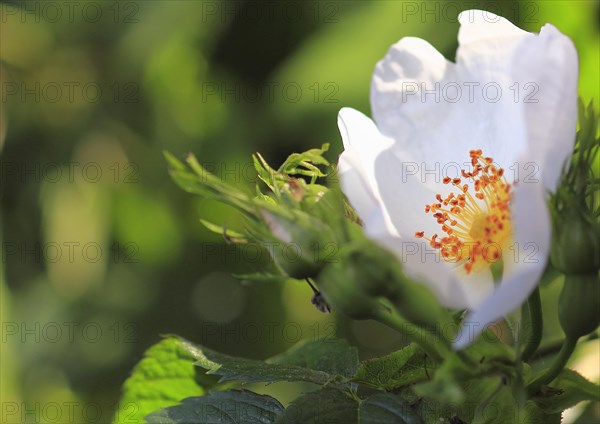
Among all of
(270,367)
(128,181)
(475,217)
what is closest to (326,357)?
(270,367)

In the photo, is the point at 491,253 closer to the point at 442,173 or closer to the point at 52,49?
the point at 442,173

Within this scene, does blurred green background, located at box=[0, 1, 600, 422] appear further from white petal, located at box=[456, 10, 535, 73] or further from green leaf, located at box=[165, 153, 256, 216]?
green leaf, located at box=[165, 153, 256, 216]

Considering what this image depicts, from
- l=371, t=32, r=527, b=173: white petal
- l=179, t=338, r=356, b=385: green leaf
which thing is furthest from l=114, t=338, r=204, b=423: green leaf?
l=371, t=32, r=527, b=173: white petal

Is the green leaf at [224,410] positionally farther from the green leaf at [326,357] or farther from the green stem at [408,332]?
the green stem at [408,332]

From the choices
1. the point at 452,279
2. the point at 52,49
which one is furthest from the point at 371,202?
the point at 52,49

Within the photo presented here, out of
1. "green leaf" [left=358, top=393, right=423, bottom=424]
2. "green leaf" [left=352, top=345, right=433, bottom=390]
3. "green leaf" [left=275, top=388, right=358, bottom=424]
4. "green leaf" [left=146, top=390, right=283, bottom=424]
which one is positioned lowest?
"green leaf" [left=146, top=390, right=283, bottom=424]

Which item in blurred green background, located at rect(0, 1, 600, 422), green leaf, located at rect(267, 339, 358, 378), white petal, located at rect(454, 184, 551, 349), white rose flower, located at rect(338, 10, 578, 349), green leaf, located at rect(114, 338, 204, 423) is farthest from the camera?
blurred green background, located at rect(0, 1, 600, 422)
